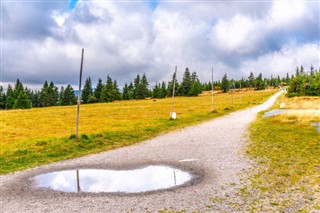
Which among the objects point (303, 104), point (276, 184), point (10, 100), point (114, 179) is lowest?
point (114, 179)

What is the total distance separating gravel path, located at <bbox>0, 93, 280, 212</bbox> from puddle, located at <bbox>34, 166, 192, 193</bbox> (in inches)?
20.1

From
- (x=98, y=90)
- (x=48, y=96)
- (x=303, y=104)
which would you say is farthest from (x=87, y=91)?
(x=303, y=104)

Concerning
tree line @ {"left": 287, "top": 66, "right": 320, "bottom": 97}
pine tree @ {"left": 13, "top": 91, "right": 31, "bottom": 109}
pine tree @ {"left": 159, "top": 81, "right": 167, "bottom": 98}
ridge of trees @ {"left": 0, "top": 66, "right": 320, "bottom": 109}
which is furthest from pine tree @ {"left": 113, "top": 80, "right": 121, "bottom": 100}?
tree line @ {"left": 287, "top": 66, "right": 320, "bottom": 97}

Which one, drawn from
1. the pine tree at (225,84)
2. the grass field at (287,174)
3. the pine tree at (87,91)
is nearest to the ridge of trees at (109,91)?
the pine tree at (87,91)

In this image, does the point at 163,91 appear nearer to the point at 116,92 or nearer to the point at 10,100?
the point at 116,92

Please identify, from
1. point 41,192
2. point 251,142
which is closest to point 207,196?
point 41,192

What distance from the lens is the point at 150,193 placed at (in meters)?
9.68

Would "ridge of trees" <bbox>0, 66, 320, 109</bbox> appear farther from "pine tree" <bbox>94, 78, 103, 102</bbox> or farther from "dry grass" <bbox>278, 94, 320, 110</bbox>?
"dry grass" <bbox>278, 94, 320, 110</bbox>

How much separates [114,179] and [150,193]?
247cm

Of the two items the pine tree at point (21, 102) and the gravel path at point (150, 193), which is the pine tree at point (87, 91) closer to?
the pine tree at point (21, 102)

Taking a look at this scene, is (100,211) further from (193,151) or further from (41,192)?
(193,151)

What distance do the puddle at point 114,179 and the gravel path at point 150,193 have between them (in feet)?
1.68

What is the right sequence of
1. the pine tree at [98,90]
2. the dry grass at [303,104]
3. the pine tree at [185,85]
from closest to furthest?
1. the dry grass at [303,104]
2. the pine tree at [98,90]
3. the pine tree at [185,85]

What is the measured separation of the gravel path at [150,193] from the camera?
28.1 feet
